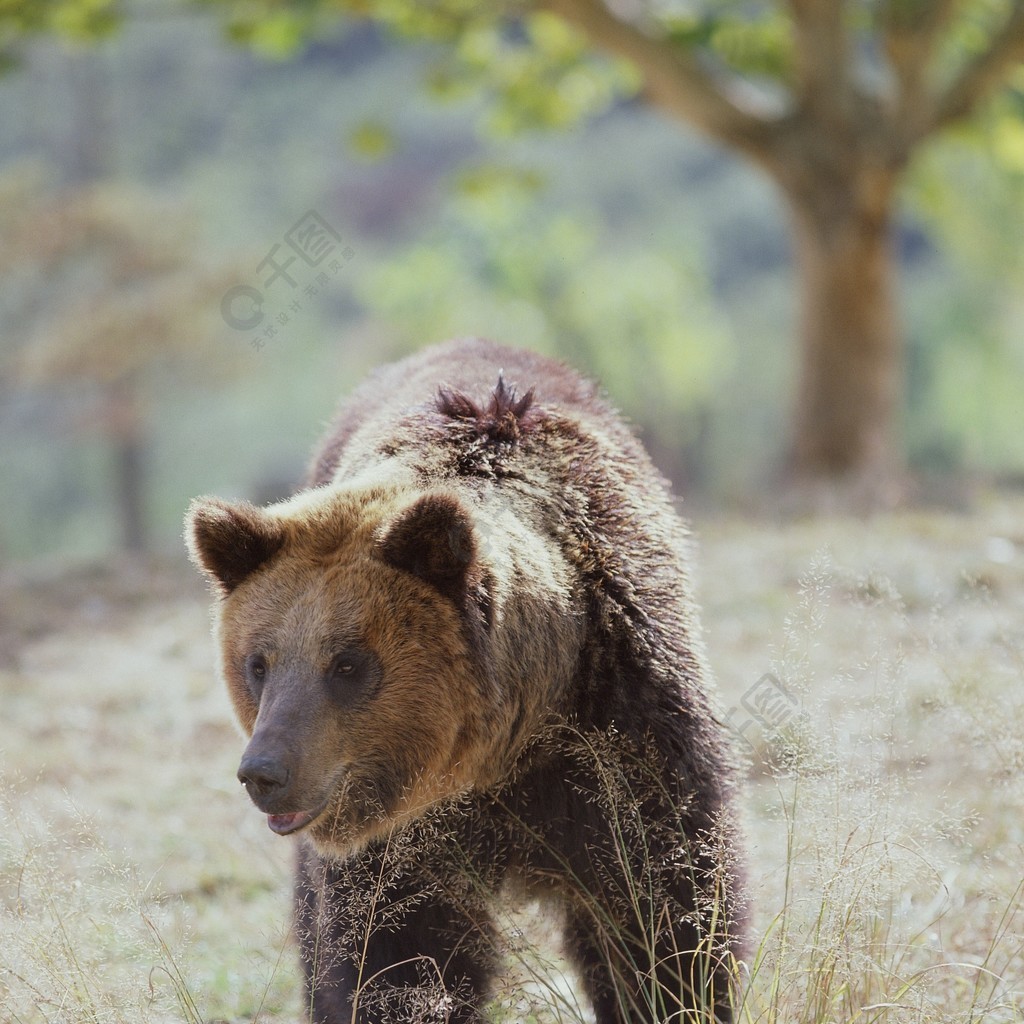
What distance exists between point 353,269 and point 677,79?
44.3 m

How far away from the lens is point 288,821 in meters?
3.04

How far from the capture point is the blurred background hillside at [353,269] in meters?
19.0

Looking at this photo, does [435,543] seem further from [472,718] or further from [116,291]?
[116,291]

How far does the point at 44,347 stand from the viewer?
1936cm

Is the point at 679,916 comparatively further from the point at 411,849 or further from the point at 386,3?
the point at 386,3

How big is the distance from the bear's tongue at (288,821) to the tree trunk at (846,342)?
9.90 meters

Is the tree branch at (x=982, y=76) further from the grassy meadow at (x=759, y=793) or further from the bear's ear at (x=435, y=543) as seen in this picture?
the bear's ear at (x=435, y=543)

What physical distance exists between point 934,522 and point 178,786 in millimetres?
5992

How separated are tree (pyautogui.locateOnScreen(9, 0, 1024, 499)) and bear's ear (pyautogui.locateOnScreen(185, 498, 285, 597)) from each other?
8.59 metres

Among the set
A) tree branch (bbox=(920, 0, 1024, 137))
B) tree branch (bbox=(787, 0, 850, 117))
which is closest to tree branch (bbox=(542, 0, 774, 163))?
tree branch (bbox=(787, 0, 850, 117))

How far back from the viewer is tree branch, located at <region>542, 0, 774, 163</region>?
1157cm

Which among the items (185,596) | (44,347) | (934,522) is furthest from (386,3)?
(44,347)

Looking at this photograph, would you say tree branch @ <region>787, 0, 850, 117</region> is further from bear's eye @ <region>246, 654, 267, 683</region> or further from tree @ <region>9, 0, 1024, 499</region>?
bear's eye @ <region>246, 654, 267, 683</region>

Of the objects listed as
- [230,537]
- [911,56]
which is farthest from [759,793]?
[911,56]
